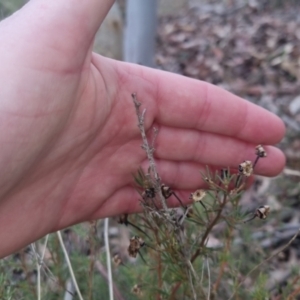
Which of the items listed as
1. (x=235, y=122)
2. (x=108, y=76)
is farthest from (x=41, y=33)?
(x=235, y=122)

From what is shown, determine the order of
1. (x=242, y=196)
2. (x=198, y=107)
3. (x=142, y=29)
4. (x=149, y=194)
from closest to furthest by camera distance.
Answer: (x=149, y=194) < (x=198, y=107) < (x=142, y=29) < (x=242, y=196)

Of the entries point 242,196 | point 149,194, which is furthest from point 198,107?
point 242,196

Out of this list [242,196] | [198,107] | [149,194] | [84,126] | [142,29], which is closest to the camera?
[149,194]

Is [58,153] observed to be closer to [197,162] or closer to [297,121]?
[197,162]

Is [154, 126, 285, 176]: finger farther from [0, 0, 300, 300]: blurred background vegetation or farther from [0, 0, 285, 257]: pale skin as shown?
[0, 0, 300, 300]: blurred background vegetation

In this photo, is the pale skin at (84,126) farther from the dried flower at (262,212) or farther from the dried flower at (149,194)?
the dried flower at (262,212)

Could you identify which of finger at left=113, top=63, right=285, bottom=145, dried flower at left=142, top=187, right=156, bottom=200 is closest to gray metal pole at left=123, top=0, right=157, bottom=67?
finger at left=113, top=63, right=285, bottom=145

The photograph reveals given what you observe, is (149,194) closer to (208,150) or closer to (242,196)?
(208,150)
